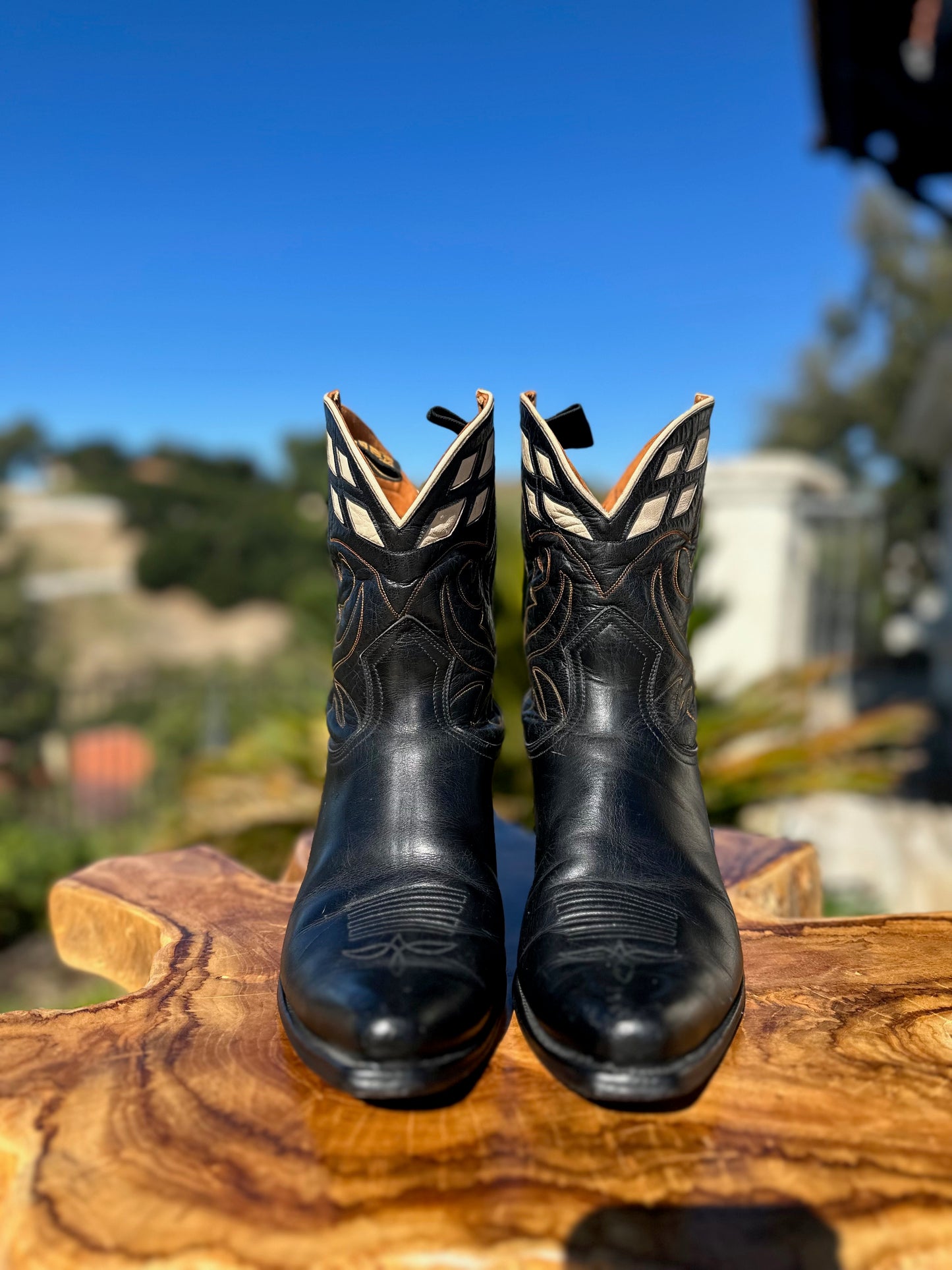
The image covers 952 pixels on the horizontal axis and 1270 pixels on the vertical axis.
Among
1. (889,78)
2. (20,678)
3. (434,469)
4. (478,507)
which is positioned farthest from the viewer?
(20,678)

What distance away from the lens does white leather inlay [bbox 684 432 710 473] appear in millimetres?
1302

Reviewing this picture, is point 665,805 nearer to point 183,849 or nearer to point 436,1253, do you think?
point 436,1253

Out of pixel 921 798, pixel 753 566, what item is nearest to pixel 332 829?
pixel 921 798

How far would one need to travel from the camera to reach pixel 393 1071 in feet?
2.84

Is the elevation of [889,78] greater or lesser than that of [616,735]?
greater

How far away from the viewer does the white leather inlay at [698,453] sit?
1302 mm

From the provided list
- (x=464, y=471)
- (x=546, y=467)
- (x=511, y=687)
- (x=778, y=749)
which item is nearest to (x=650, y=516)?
(x=546, y=467)

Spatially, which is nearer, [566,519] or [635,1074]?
[635,1074]

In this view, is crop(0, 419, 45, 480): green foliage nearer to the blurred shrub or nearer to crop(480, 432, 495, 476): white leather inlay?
the blurred shrub

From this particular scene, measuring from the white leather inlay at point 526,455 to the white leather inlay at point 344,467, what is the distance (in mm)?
278

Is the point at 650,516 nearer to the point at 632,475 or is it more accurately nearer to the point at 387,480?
the point at 632,475

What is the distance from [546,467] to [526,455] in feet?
0.18

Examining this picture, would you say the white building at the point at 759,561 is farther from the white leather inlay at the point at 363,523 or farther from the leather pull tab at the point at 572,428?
the white leather inlay at the point at 363,523

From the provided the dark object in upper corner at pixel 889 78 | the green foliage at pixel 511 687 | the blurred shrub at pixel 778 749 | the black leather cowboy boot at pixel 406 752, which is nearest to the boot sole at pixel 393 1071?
the black leather cowboy boot at pixel 406 752
